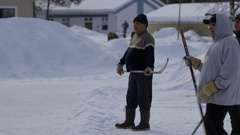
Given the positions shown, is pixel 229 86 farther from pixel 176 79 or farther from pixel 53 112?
pixel 176 79

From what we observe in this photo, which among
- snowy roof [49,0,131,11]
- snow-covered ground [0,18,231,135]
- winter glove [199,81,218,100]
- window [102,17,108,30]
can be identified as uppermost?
snowy roof [49,0,131,11]

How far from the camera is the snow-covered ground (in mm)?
9828

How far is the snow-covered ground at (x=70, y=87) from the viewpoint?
32.2 ft

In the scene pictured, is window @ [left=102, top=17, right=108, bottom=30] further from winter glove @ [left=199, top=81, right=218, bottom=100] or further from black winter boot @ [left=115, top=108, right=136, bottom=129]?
winter glove @ [left=199, top=81, right=218, bottom=100]

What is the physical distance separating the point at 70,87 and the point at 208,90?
1014cm

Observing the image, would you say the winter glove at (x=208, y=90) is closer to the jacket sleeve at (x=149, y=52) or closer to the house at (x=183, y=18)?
the jacket sleeve at (x=149, y=52)

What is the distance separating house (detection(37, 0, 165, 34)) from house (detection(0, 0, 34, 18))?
34.1 meters

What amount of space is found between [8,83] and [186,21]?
1332 inches

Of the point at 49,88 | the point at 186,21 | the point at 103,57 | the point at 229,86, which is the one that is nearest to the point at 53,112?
the point at 49,88

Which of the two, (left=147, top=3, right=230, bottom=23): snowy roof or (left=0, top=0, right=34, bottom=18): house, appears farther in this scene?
(left=147, top=3, right=230, bottom=23): snowy roof

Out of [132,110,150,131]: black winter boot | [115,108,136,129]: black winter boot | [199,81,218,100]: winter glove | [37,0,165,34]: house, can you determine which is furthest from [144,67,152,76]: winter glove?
[37,0,165,34]: house

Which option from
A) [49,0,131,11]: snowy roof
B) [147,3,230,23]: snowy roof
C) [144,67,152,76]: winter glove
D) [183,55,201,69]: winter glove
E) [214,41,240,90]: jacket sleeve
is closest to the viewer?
[214,41,240,90]: jacket sleeve

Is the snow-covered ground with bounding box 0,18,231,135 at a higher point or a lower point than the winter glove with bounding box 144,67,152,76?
lower

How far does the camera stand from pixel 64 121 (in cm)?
1036
